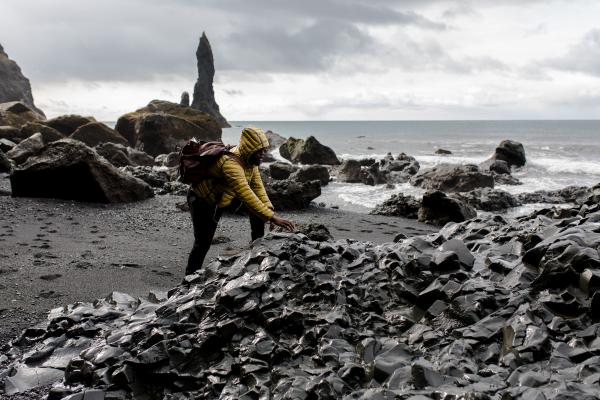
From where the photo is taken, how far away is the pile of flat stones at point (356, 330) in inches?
121

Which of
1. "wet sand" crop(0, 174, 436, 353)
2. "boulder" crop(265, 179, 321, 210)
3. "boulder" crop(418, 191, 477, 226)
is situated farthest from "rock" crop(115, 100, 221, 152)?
"boulder" crop(418, 191, 477, 226)

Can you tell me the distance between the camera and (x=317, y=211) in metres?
13.5

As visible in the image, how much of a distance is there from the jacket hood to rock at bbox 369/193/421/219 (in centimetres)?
874

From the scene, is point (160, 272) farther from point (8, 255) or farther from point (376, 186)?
point (376, 186)

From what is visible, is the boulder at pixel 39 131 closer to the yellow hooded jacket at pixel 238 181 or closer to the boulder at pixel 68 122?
the boulder at pixel 68 122

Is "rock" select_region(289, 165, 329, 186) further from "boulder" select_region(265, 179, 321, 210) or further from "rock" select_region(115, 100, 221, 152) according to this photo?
"rock" select_region(115, 100, 221, 152)

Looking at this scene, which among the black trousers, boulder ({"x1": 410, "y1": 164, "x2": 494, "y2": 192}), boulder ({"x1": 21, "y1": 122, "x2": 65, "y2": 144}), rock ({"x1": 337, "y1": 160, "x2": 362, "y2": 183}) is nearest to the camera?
the black trousers

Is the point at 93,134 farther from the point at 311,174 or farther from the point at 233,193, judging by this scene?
the point at 233,193

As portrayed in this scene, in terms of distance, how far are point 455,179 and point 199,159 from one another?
1668 centimetres

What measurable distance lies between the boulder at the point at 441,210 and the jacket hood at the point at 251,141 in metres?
7.82

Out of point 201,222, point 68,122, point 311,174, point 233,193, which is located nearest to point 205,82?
point 68,122

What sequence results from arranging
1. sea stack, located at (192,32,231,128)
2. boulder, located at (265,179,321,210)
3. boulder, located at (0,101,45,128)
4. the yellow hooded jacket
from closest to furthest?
the yellow hooded jacket → boulder, located at (265,179,321,210) → boulder, located at (0,101,45,128) → sea stack, located at (192,32,231,128)

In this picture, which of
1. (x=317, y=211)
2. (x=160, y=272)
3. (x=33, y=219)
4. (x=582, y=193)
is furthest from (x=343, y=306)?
(x=582, y=193)

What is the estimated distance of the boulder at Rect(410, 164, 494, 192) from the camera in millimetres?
19438
